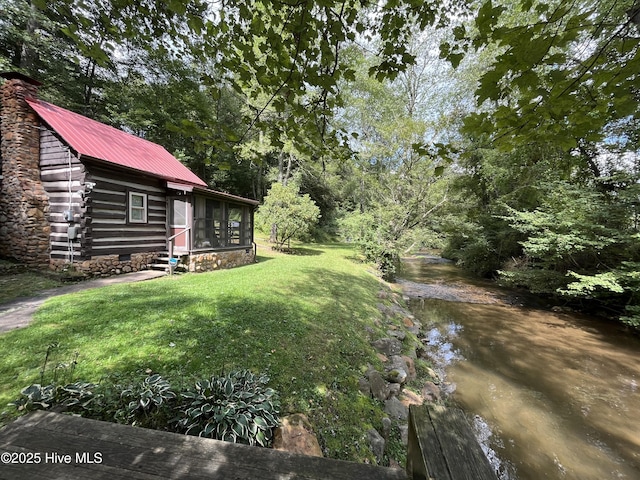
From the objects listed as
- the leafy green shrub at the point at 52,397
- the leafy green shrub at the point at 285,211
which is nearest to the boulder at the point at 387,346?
the leafy green shrub at the point at 52,397

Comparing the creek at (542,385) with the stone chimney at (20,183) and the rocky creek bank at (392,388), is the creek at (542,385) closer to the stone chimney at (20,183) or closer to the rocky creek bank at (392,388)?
the rocky creek bank at (392,388)

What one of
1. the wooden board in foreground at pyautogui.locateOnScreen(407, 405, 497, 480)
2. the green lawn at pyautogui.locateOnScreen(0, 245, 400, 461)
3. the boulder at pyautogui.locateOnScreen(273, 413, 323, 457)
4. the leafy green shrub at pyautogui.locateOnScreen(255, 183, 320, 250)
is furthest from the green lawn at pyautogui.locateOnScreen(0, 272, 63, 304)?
the leafy green shrub at pyautogui.locateOnScreen(255, 183, 320, 250)

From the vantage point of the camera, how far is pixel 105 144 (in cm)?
888

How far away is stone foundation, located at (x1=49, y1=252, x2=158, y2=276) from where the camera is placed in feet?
24.6

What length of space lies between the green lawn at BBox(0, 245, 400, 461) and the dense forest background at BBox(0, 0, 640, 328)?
8.54 ft

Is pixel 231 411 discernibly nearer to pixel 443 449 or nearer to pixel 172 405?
pixel 172 405

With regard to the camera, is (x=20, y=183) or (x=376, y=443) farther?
(x=20, y=183)

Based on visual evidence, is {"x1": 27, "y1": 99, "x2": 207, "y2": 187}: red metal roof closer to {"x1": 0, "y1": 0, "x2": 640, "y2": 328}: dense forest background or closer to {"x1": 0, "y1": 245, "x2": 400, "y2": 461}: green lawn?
{"x1": 0, "y1": 0, "x2": 640, "y2": 328}: dense forest background

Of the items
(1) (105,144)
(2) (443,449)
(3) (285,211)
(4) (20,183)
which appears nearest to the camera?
(2) (443,449)

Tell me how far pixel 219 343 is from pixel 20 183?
863 centimetres

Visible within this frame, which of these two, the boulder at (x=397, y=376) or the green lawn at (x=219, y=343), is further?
the boulder at (x=397, y=376)

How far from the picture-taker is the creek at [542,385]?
3.69m

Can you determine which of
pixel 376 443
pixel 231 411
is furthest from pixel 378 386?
pixel 231 411

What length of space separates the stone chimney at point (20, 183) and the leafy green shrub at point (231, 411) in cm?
867
